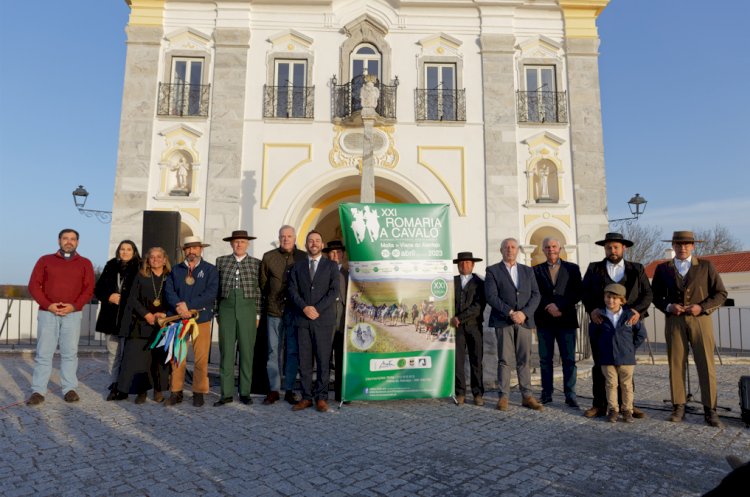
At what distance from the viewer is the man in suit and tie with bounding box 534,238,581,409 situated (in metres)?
5.68

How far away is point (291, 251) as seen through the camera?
6.12m

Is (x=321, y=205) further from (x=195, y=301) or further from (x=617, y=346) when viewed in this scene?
(x=617, y=346)

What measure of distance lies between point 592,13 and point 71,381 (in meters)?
15.2

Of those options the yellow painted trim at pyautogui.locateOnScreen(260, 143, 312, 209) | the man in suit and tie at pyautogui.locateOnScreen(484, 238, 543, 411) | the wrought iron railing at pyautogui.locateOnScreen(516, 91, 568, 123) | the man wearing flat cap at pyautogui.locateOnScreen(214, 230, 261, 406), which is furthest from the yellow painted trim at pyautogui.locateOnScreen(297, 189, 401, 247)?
the man in suit and tie at pyautogui.locateOnScreen(484, 238, 543, 411)

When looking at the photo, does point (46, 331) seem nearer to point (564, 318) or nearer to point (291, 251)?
point (291, 251)

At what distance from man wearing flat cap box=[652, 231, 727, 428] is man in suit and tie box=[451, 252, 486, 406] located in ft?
6.20

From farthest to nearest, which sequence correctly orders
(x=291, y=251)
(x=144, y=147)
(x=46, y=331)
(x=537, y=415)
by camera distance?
(x=144, y=147), (x=291, y=251), (x=46, y=331), (x=537, y=415)

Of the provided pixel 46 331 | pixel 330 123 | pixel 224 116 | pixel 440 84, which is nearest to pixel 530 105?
pixel 440 84

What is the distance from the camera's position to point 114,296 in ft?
19.7

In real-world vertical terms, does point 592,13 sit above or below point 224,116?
above

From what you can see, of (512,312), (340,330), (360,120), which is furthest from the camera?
(360,120)

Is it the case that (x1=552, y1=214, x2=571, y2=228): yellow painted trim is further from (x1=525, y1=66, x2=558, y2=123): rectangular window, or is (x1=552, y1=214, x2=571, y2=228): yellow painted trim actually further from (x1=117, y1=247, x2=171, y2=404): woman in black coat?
(x1=117, y1=247, x2=171, y2=404): woman in black coat

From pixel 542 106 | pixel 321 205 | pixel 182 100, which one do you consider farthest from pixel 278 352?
pixel 542 106

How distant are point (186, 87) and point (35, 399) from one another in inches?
410
